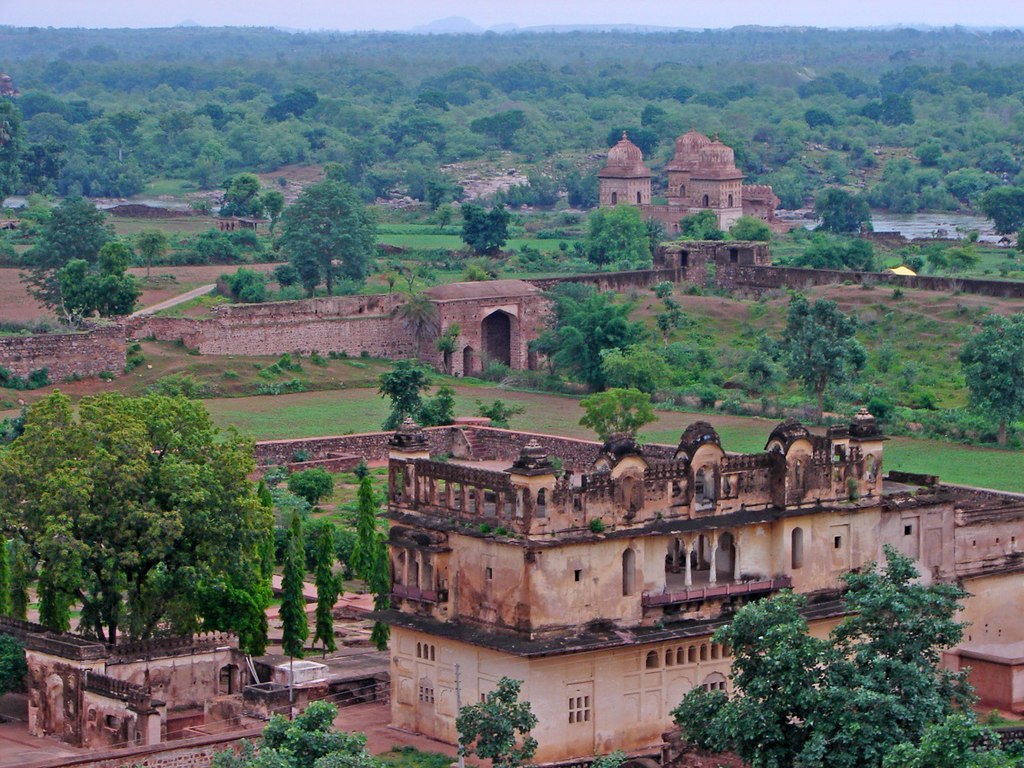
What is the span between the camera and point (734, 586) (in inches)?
1344

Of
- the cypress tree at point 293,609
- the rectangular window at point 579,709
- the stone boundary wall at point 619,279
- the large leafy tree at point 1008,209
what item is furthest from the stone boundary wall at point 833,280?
the rectangular window at point 579,709

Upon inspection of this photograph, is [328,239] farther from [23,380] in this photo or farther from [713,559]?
[713,559]

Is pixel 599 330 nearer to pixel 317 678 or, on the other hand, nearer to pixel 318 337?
pixel 318 337

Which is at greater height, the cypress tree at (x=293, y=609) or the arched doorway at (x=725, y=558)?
the arched doorway at (x=725, y=558)

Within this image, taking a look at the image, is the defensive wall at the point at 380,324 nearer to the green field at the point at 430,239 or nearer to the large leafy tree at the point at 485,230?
the large leafy tree at the point at 485,230

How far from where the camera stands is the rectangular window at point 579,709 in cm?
3259

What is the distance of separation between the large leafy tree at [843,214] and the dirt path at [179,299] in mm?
31714

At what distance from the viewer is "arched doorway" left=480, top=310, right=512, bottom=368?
67.9m

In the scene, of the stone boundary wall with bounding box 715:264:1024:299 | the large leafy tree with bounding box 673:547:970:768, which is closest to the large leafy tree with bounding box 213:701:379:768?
the large leafy tree with bounding box 673:547:970:768

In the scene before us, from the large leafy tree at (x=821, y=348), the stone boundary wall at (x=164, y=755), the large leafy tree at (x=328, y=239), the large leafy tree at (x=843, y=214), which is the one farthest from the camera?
the large leafy tree at (x=843, y=214)

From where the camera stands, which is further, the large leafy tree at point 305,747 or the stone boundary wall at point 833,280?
the stone boundary wall at point 833,280

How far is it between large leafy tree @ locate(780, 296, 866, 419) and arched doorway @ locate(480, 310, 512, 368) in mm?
10553

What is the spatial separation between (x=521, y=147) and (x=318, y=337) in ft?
226

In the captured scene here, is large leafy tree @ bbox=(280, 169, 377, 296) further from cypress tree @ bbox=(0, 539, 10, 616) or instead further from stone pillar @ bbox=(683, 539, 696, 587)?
stone pillar @ bbox=(683, 539, 696, 587)
